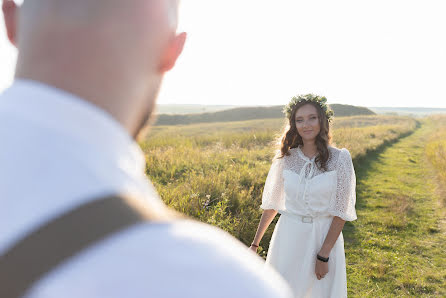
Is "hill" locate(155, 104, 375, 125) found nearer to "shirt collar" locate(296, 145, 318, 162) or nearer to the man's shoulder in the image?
"shirt collar" locate(296, 145, 318, 162)

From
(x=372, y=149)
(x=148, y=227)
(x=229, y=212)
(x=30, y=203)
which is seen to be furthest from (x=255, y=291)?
(x=372, y=149)

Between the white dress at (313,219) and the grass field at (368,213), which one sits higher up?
the white dress at (313,219)

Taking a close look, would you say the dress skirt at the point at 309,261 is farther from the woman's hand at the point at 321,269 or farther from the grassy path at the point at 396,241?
the grassy path at the point at 396,241

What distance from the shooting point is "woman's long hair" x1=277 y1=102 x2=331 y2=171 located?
3445mm

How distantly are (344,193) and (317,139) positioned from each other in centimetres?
72

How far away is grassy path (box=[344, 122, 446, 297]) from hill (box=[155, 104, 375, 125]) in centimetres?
4974

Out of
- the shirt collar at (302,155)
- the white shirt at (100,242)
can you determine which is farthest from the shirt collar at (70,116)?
the shirt collar at (302,155)

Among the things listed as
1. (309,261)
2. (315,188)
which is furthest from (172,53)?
(309,261)

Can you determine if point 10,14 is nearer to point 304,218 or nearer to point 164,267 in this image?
point 164,267

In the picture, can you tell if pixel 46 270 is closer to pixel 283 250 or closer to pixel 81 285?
pixel 81 285

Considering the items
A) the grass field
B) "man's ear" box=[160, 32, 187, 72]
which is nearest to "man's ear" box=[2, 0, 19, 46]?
"man's ear" box=[160, 32, 187, 72]

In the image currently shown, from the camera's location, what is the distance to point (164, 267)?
0.29m

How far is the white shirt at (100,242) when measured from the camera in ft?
0.91

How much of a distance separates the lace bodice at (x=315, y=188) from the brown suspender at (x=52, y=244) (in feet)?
10.6
